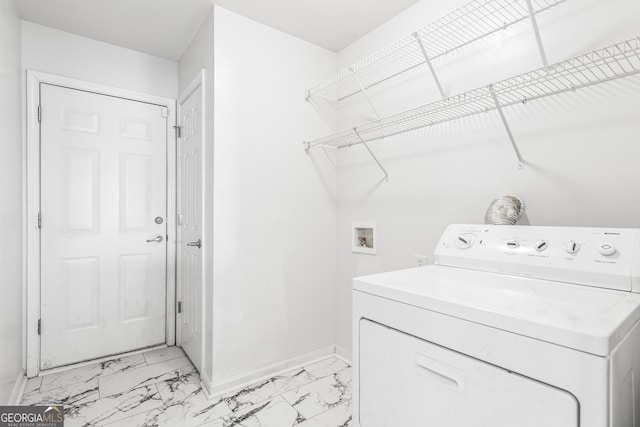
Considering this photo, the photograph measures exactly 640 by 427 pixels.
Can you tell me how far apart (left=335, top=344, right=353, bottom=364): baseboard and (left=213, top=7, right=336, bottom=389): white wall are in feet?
0.27

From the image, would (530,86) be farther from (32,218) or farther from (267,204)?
(32,218)

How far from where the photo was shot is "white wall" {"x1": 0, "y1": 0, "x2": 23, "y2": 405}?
5.22 ft

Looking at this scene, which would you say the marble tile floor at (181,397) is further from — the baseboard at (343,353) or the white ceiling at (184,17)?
the white ceiling at (184,17)

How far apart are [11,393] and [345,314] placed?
2040mm

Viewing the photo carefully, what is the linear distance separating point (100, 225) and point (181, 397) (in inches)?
56.2

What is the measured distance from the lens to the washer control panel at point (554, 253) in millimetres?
1014

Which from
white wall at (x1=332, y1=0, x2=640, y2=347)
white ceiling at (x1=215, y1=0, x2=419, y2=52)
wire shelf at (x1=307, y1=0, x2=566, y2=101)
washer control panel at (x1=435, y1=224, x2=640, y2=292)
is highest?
white ceiling at (x1=215, y1=0, x2=419, y2=52)

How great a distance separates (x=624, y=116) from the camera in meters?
1.21

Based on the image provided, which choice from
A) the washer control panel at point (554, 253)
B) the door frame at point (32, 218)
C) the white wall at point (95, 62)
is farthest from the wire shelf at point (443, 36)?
the door frame at point (32, 218)

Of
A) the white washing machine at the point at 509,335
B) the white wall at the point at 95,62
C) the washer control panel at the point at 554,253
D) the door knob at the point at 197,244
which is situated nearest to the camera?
the white washing machine at the point at 509,335

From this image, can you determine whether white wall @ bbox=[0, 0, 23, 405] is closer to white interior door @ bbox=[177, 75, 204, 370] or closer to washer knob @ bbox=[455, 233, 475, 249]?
white interior door @ bbox=[177, 75, 204, 370]

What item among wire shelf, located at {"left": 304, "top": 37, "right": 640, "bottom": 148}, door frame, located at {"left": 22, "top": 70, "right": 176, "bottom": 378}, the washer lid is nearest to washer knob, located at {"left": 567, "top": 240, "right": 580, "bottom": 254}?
the washer lid

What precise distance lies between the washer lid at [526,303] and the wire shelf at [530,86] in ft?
2.34

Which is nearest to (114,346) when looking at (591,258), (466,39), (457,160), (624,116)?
(457,160)
